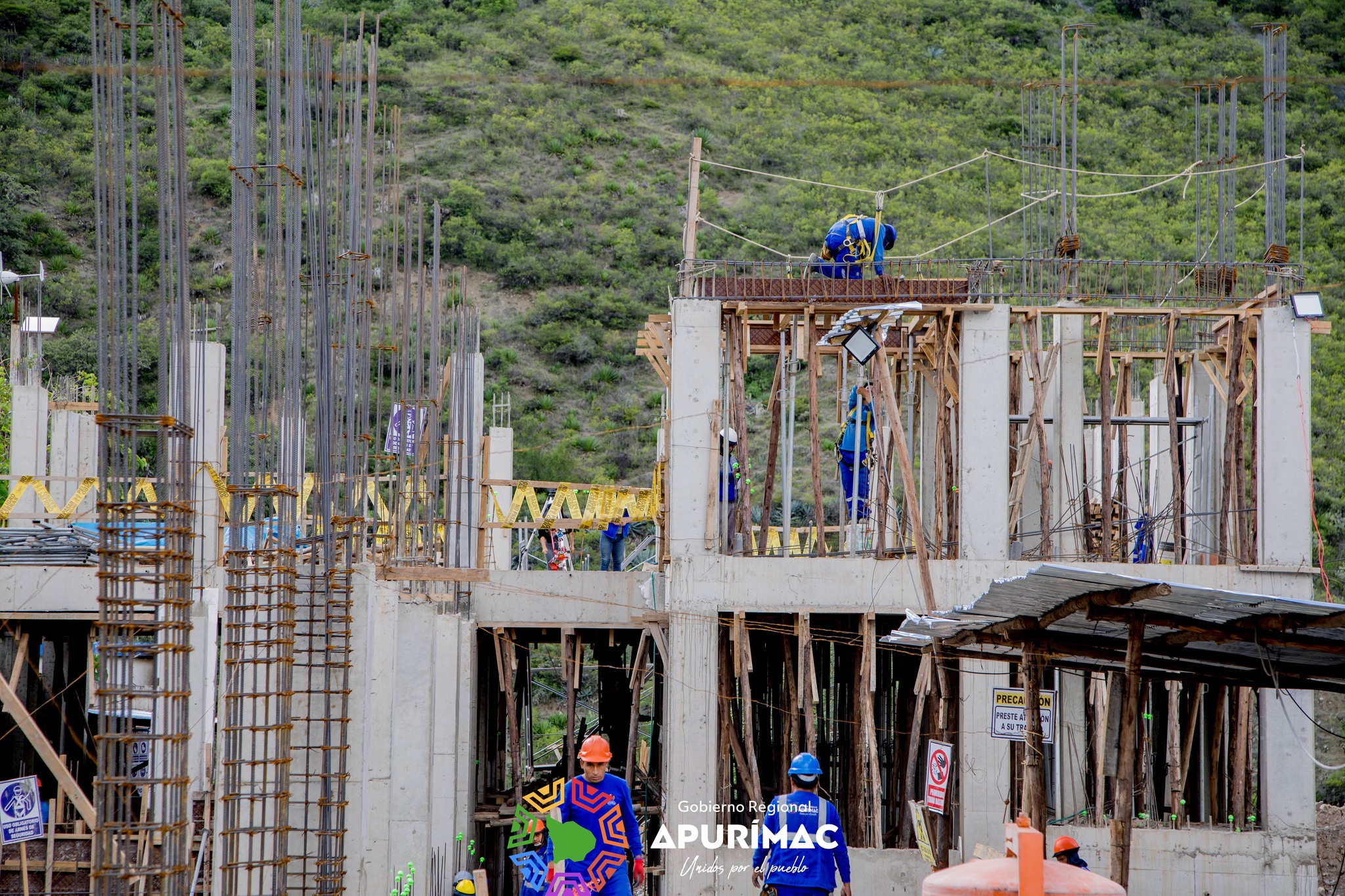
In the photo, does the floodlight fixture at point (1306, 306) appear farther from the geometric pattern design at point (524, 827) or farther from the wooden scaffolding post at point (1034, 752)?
the geometric pattern design at point (524, 827)

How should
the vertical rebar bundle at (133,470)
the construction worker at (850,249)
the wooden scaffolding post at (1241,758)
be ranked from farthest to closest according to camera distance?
the construction worker at (850,249), the wooden scaffolding post at (1241,758), the vertical rebar bundle at (133,470)

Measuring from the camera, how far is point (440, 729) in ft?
58.9

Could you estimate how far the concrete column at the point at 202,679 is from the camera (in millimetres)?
17938

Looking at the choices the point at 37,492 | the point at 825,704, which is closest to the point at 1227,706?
the point at 825,704

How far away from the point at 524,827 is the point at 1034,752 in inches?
348

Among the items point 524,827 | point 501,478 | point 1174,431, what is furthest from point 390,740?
point 501,478

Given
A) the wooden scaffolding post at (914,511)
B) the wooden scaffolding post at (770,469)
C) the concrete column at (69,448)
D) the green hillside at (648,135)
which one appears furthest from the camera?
the green hillside at (648,135)

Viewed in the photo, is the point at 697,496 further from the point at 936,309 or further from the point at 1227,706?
the point at 1227,706

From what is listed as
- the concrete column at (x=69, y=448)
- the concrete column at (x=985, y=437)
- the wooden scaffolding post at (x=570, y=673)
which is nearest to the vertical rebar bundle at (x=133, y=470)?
the wooden scaffolding post at (x=570, y=673)

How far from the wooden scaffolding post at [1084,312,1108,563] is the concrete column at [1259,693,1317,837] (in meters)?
2.54

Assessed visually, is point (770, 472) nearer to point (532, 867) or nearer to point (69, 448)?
point (532, 867)

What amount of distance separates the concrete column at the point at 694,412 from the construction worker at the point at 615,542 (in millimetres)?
8207

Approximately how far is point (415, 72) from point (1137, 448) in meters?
50.9

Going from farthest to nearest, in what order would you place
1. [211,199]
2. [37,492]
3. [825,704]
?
[211,199]
[825,704]
[37,492]
